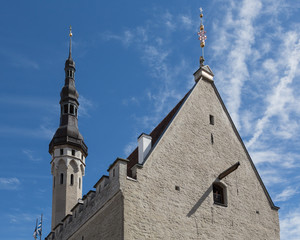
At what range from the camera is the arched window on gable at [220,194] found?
1852 cm

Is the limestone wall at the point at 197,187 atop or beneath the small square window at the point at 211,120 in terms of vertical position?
beneath

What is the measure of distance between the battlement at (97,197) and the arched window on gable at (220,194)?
4146 millimetres

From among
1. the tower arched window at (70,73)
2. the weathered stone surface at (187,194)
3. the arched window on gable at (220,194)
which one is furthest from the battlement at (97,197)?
the tower arched window at (70,73)

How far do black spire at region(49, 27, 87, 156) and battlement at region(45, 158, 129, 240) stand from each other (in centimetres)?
1437

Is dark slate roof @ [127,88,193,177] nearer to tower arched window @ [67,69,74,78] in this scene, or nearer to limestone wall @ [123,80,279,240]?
limestone wall @ [123,80,279,240]

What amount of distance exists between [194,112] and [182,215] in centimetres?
452

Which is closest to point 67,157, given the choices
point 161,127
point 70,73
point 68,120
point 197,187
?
point 68,120

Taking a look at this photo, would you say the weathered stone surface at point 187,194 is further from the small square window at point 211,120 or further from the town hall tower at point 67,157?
the town hall tower at point 67,157

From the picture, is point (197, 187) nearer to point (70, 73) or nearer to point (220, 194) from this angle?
point (220, 194)

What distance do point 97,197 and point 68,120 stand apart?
1898cm

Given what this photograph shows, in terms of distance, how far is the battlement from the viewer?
16.2m

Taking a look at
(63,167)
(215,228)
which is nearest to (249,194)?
(215,228)

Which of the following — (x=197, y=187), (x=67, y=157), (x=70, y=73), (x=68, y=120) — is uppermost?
(x=70, y=73)

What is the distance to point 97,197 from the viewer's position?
1744 cm
